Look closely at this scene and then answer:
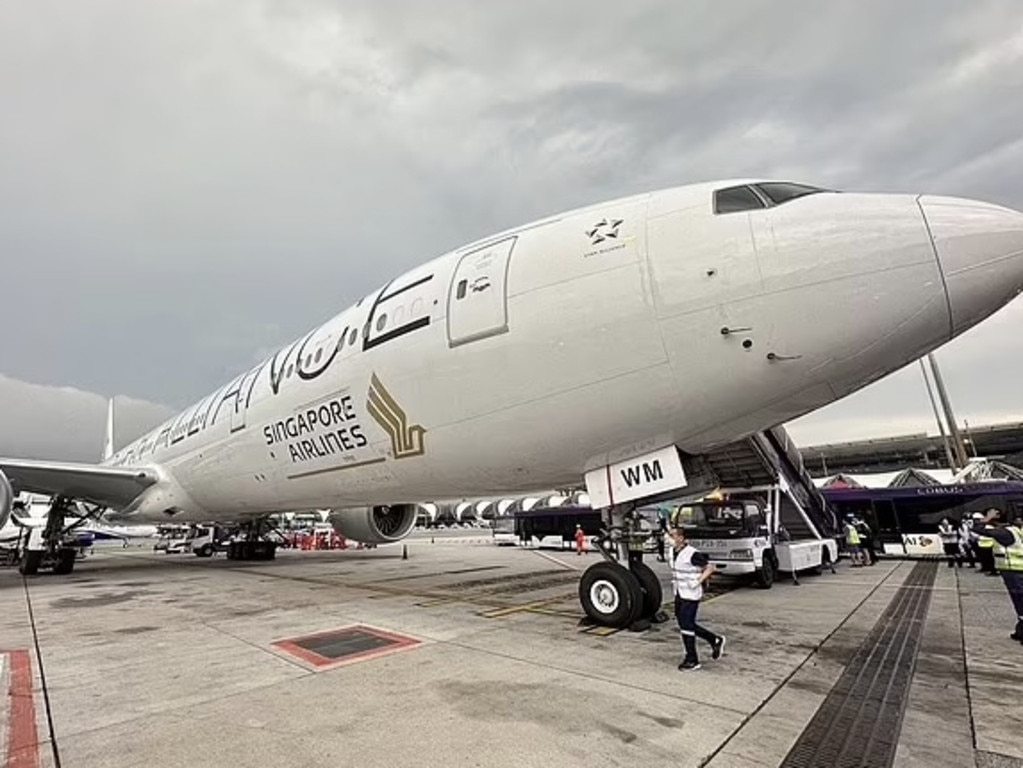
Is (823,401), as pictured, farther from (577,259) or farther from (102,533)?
(102,533)

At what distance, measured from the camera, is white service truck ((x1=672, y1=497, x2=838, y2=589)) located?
10.8 meters

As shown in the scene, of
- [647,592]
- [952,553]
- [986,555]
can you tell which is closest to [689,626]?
[647,592]

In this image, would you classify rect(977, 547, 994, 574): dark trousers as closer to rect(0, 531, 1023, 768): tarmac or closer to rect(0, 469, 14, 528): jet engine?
rect(0, 531, 1023, 768): tarmac

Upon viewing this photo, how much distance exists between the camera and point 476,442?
657cm

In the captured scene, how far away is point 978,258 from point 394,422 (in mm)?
5839

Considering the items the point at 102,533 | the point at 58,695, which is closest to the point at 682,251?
the point at 58,695

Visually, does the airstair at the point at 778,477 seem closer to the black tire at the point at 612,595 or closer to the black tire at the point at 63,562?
the black tire at the point at 612,595

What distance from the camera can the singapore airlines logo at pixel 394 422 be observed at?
705 cm

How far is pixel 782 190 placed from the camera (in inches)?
213

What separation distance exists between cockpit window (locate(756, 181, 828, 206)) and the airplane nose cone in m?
1.08

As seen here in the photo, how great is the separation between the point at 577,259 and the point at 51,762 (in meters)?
5.31

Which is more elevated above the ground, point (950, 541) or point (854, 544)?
point (854, 544)

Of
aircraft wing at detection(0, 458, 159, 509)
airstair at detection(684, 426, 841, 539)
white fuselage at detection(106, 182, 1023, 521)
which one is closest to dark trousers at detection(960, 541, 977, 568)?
airstair at detection(684, 426, 841, 539)

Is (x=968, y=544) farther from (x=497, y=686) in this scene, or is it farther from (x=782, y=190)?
Answer: (x=497, y=686)
